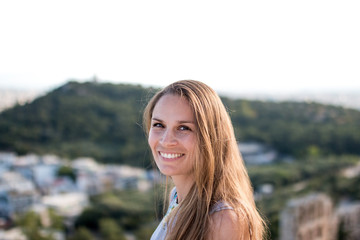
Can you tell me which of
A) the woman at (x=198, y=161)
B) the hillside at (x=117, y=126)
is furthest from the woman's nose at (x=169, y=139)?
the hillside at (x=117, y=126)

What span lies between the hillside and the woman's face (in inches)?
772

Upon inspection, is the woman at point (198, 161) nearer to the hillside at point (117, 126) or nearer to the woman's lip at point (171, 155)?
the woman's lip at point (171, 155)

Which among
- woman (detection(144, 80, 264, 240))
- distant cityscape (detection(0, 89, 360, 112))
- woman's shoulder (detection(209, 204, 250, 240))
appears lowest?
distant cityscape (detection(0, 89, 360, 112))

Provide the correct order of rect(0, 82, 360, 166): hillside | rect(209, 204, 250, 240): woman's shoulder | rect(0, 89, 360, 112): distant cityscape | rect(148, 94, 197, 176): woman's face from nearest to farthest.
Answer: rect(209, 204, 250, 240): woman's shoulder
rect(148, 94, 197, 176): woman's face
rect(0, 89, 360, 112): distant cityscape
rect(0, 82, 360, 166): hillside

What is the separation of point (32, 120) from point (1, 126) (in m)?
2.91

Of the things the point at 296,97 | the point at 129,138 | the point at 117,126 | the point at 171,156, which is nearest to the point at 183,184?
the point at 171,156

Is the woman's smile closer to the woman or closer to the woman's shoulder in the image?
the woman

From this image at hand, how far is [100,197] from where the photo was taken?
18.9m

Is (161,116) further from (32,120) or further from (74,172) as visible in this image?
(32,120)

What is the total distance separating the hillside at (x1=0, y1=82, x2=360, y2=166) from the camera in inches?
829

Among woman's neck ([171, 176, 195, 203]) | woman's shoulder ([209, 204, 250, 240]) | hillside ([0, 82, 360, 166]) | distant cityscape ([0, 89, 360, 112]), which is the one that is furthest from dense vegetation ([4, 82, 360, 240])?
woman's shoulder ([209, 204, 250, 240])

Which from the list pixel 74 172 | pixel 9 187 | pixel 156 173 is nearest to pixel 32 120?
pixel 74 172

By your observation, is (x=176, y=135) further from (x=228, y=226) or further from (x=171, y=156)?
(x=228, y=226)

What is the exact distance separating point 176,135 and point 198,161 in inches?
3.2
